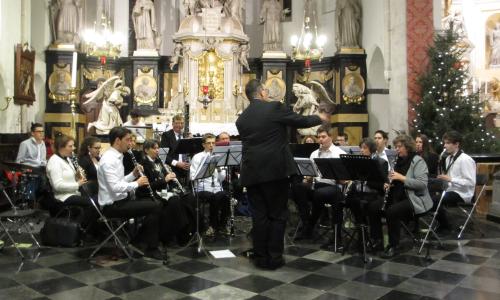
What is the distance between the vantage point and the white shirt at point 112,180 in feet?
16.2

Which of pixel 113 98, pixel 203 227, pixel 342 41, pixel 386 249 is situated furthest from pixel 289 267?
pixel 342 41

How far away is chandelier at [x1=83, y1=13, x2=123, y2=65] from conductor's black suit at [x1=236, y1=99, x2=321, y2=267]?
9.06 m

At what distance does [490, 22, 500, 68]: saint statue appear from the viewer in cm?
1738

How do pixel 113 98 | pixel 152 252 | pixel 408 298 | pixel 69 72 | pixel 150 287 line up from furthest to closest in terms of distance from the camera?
pixel 69 72 → pixel 113 98 → pixel 152 252 → pixel 150 287 → pixel 408 298

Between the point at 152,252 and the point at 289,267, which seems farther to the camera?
the point at 152,252

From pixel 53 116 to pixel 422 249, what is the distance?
11.5 meters

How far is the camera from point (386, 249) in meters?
5.35

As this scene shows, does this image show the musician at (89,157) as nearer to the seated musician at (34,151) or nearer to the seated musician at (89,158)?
the seated musician at (89,158)

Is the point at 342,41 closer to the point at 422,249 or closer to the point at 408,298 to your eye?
the point at 422,249

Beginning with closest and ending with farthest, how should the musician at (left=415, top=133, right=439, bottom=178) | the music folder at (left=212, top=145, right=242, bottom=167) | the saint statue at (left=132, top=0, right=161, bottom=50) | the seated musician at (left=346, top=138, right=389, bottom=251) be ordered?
the seated musician at (left=346, top=138, right=389, bottom=251) < the music folder at (left=212, top=145, right=242, bottom=167) < the musician at (left=415, top=133, right=439, bottom=178) < the saint statue at (left=132, top=0, right=161, bottom=50)

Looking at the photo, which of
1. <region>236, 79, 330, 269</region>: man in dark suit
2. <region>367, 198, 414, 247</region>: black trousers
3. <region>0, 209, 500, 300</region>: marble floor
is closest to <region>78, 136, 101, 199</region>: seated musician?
<region>0, 209, 500, 300</region>: marble floor

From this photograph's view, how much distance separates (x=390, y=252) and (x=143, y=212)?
2811mm

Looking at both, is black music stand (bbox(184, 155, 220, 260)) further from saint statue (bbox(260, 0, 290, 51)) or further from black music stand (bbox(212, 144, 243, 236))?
saint statue (bbox(260, 0, 290, 51))

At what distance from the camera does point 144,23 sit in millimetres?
15062
